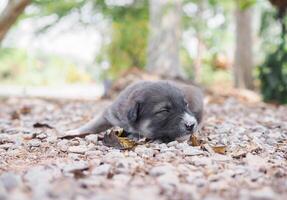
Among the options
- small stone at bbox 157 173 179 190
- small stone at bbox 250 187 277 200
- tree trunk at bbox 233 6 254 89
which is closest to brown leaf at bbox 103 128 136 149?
small stone at bbox 157 173 179 190

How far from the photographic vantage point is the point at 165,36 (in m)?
13.8

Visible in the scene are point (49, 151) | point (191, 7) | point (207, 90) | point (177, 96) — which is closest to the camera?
point (49, 151)

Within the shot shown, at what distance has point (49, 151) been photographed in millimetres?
5578

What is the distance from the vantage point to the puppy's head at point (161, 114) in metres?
→ 5.96

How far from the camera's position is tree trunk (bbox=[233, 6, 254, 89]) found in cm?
1703

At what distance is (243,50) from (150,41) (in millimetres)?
4272

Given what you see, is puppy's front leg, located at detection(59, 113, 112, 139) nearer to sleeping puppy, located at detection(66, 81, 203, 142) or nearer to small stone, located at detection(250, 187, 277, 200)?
sleeping puppy, located at detection(66, 81, 203, 142)

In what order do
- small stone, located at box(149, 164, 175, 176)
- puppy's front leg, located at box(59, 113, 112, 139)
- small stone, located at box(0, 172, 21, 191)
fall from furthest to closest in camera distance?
1. puppy's front leg, located at box(59, 113, 112, 139)
2. small stone, located at box(149, 164, 175, 176)
3. small stone, located at box(0, 172, 21, 191)

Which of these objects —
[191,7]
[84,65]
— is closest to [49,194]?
[191,7]

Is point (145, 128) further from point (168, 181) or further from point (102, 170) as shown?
point (168, 181)

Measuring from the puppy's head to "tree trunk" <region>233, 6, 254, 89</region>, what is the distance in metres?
11.1

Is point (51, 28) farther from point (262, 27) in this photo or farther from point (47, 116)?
point (47, 116)

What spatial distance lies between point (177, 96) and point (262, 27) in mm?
8346

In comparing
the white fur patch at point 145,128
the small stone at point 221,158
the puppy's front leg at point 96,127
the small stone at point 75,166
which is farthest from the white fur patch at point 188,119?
the small stone at point 75,166
